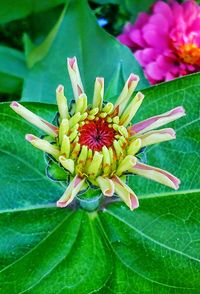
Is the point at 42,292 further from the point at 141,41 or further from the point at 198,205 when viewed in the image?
the point at 141,41

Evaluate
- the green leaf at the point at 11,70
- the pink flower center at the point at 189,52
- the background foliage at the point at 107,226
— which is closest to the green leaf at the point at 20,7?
the green leaf at the point at 11,70

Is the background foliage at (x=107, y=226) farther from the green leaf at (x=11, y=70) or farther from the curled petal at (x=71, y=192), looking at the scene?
the green leaf at (x=11, y=70)

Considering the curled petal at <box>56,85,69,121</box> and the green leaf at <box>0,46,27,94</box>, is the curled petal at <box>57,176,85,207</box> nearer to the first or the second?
the curled petal at <box>56,85,69,121</box>

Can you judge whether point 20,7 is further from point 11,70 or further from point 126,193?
point 126,193

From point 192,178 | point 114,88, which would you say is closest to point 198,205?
point 192,178

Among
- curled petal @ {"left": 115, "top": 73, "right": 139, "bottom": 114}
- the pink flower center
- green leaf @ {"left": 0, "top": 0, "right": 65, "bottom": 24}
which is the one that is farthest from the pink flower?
curled petal @ {"left": 115, "top": 73, "right": 139, "bottom": 114}

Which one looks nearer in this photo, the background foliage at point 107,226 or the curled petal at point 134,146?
the curled petal at point 134,146
